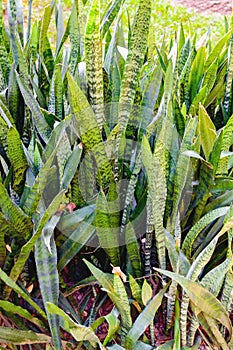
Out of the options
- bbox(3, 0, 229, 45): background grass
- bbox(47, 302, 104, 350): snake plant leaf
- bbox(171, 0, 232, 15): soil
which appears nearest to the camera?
bbox(47, 302, 104, 350): snake plant leaf

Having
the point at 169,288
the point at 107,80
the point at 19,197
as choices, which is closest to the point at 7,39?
the point at 107,80

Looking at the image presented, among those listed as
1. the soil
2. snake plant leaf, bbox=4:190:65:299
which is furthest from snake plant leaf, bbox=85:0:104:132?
the soil

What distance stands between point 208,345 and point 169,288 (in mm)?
136

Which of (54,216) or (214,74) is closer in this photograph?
(54,216)

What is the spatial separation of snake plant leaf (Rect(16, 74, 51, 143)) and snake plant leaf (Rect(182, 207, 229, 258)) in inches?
12.8

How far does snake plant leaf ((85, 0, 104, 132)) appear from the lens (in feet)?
2.93

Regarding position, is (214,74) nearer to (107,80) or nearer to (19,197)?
(107,80)

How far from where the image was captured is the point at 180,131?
1058 millimetres

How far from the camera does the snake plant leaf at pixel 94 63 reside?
0.89 m

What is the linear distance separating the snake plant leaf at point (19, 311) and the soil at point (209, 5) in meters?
3.22

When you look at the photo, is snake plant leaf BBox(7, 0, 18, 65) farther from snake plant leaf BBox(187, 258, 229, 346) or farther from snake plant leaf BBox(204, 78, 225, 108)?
snake plant leaf BBox(187, 258, 229, 346)

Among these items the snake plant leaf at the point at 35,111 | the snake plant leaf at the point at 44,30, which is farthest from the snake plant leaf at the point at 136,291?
the snake plant leaf at the point at 44,30

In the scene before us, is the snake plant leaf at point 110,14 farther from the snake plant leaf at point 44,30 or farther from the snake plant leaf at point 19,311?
the snake plant leaf at point 19,311

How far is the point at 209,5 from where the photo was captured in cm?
384
